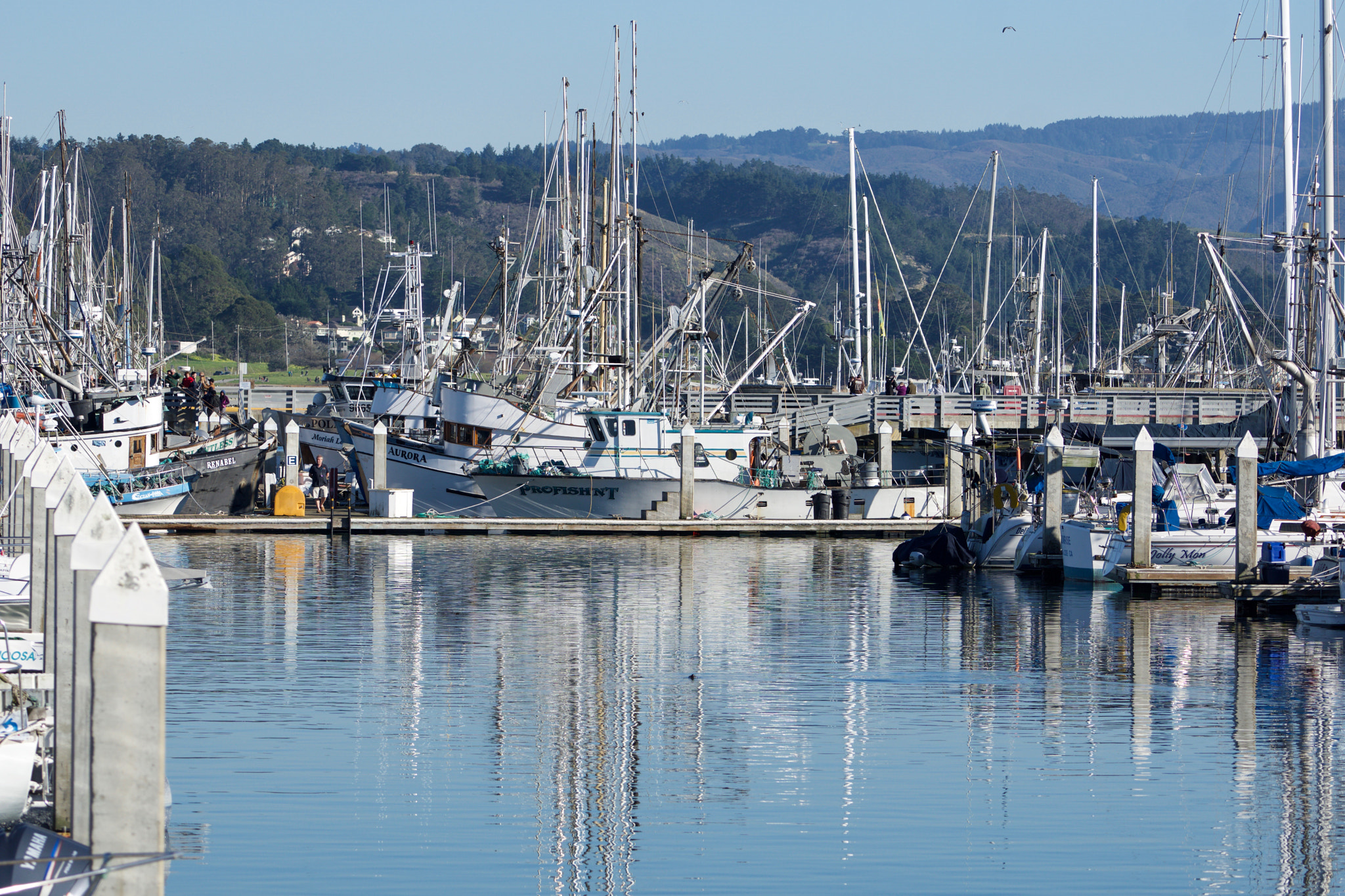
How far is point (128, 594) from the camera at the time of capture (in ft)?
28.9

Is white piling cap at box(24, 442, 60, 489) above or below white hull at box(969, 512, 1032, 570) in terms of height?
above

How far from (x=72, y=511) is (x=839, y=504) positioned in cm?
3124

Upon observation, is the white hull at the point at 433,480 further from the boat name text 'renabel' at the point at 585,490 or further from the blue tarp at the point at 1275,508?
the blue tarp at the point at 1275,508

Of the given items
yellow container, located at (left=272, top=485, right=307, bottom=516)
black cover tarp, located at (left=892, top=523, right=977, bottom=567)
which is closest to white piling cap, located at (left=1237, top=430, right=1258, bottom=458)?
black cover tarp, located at (left=892, top=523, right=977, bottom=567)

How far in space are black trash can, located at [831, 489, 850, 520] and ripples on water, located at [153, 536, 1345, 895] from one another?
11043 millimetres

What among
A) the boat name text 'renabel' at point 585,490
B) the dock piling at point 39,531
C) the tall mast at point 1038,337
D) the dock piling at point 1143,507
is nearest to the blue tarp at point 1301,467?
the dock piling at point 1143,507

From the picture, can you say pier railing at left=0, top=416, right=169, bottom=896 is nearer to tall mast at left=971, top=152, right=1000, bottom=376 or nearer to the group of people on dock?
the group of people on dock

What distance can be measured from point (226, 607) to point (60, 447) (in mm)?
11778

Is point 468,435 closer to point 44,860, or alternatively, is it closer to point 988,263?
point 988,263

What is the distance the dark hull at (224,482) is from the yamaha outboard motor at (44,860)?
31.1 meters

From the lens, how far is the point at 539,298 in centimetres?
5322

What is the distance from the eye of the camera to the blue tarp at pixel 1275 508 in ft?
102

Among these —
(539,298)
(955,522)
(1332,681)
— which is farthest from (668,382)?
(1332,681)

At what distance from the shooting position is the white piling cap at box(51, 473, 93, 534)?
1256 centimetres
